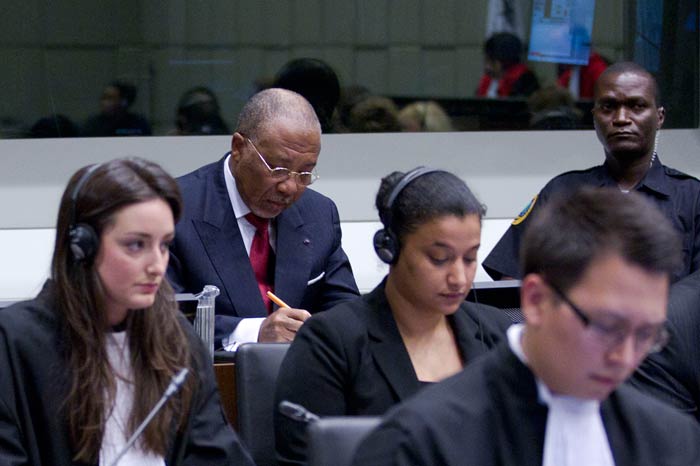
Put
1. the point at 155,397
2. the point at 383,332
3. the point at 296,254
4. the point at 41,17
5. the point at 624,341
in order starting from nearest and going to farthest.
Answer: the point at 624,341 < the point at 155,397 < the point at 383,332 < the point at 296,254 < the point at 41,17

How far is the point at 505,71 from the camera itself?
5438 millimetres

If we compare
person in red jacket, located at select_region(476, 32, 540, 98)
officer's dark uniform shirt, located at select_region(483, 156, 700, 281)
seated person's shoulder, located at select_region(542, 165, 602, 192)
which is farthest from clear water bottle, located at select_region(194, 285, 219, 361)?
person in red jacket, located at select_region(476, 32, 540, 98)

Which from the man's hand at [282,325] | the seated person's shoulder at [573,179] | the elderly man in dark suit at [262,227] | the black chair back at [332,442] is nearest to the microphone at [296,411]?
the black chair back at [332,442]

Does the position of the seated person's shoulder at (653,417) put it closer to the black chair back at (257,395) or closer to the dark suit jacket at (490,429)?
the dark suit jacket at (490,429)

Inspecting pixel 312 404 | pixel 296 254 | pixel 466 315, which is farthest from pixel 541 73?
pixel 312 404

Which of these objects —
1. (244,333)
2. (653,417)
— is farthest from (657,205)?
(653,417)

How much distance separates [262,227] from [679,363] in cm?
143

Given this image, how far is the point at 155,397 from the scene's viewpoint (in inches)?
98.7

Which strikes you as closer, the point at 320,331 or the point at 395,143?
the point at 320,331

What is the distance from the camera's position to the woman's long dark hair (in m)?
2.45

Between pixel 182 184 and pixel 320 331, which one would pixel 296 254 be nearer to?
pixel 182 184

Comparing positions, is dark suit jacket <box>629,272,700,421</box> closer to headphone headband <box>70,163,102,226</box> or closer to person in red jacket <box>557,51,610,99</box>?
headphone headband <box>70,163,102,226</box>

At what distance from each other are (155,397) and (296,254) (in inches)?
51.8

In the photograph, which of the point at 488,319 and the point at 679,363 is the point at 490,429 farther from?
the point at 679,363
